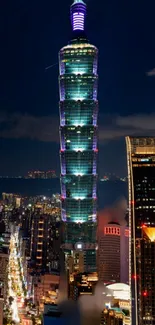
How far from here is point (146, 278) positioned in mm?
9219

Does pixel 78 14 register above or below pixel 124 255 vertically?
above

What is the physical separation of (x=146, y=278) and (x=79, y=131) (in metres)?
6.82

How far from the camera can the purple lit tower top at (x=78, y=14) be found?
47.2ft

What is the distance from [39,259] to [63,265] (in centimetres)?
113

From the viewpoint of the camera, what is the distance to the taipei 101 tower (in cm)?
1501

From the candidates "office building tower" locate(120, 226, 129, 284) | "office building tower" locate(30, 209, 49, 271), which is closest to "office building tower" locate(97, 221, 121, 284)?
"office building tower" locate(120, 226, 129, 284)

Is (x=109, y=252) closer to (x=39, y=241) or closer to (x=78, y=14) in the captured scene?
(x=39, y=241)

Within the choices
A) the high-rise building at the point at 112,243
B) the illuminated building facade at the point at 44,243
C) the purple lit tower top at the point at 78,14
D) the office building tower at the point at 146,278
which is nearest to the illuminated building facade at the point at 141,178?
the office building tower at the point at 146,278

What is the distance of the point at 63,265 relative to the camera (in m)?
13.6

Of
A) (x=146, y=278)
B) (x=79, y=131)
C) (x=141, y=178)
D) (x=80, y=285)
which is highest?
(x=79, y=131)

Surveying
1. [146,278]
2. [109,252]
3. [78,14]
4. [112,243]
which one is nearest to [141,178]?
[146,278]

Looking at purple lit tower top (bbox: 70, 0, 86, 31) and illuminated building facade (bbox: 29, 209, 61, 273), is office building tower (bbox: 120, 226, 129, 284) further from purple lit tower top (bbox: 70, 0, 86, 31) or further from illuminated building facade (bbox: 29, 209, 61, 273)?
purple lit tower top (bbox: 70, 0, 86, 31)

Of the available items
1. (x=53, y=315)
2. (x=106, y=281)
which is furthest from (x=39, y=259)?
(x=53, y=315)

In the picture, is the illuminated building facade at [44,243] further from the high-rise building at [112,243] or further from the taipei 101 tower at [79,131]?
the high-rise building at [112,243]
